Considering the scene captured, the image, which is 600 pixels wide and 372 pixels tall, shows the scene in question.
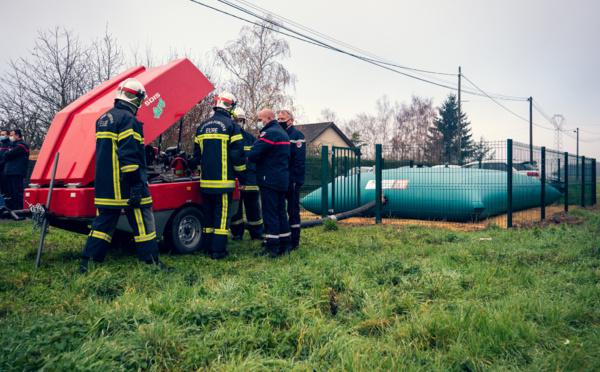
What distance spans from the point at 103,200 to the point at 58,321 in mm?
2273

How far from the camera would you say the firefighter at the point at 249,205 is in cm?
718

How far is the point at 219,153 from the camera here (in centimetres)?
628

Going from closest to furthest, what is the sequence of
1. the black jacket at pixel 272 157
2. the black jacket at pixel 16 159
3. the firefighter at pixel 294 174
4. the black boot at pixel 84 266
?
the black boot at pixel 84 266, the black jacket at pixel 272 157, the firefighter at pixel 294 174, the black jacket at pixel 16 159

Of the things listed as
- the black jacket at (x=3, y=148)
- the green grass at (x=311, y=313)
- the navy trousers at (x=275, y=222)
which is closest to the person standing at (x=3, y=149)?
the black jacket at (x=3, y=148)

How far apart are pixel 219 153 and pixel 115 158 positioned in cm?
148

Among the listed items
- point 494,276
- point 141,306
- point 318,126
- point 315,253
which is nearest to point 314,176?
point 315,253

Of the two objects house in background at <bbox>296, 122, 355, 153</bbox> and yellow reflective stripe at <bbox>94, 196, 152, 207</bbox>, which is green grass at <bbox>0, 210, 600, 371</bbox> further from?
house in background at <bbox>296, 122, 355, 153</bbox>

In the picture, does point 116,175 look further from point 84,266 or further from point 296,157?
point 296,157

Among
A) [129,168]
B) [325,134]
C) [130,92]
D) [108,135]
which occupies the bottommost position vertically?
[129,168]

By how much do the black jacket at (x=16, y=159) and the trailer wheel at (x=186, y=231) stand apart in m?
7.10

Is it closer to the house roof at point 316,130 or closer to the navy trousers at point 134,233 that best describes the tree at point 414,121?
the house roof at point 316,130

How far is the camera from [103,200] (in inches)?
203

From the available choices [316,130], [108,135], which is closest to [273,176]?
[108,135]

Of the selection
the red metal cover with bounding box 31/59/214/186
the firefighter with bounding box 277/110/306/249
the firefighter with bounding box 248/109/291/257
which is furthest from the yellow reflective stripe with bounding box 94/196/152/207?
the firefighter with bounding box 277/110/306/249
